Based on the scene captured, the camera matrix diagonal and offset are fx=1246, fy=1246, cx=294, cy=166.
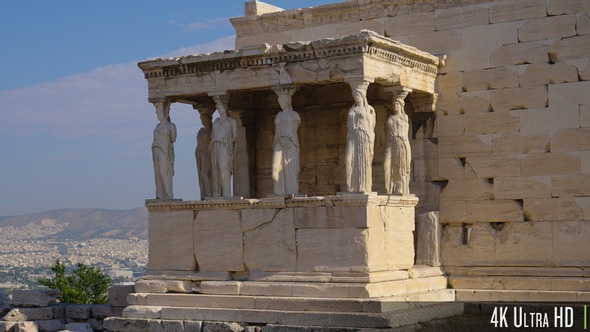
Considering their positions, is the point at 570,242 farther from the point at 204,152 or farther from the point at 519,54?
the point at 204,152

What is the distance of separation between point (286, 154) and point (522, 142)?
3364mm

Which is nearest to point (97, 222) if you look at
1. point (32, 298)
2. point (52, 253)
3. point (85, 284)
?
point (52, 253)

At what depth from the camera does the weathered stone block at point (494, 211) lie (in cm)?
1766

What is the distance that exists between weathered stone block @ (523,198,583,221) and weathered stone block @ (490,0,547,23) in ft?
8.62

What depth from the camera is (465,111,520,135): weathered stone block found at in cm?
1769

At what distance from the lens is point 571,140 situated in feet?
56.6

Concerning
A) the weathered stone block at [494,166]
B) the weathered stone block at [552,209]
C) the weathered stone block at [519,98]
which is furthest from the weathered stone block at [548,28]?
the weathered stone block at [552,209]

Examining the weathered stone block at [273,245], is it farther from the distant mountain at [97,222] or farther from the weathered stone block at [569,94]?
the distant mountain at [97,222]

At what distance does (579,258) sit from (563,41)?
3.04m

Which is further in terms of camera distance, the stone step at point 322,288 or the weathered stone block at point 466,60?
the weathered stone block at point 466,60

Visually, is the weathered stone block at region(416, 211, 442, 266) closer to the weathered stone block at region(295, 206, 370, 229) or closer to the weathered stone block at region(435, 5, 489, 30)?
the weathered stone block at region(295, 206, 370, 229)

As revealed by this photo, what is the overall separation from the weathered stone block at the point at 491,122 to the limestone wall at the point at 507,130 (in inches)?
0.6

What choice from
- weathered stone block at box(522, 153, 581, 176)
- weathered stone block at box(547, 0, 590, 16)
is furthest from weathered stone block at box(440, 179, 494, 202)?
weathered stone block at box(547, 0, 590, 16)

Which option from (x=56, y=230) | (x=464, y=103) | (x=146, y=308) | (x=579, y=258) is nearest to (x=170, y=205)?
(x=146, y=308)
